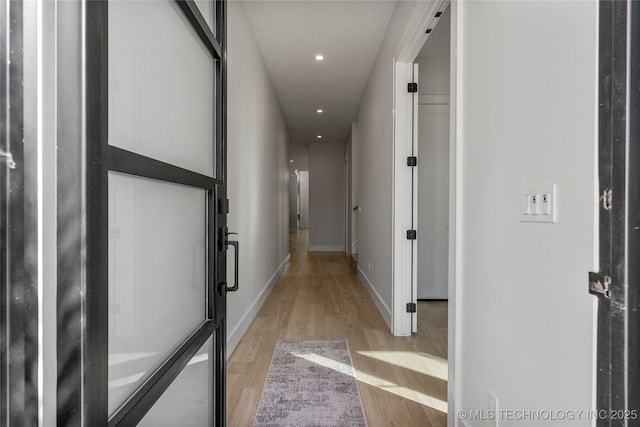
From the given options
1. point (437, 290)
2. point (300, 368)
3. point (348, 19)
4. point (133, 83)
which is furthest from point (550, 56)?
point (437, 290)

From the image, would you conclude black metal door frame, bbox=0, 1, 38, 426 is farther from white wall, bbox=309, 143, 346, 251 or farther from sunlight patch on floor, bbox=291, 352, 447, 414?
white wall, bbox=309, 143, 346, 251

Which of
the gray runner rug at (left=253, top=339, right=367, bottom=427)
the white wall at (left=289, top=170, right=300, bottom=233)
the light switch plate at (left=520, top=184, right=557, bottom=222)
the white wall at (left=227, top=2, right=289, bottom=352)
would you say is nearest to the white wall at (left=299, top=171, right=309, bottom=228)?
the white wall at (left=289, top=170, right=300, bottom=233)

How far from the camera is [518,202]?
3.71ft

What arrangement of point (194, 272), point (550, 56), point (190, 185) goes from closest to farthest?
point (550, 56), point (190, 185), point (194, 272)

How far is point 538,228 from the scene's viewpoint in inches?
40.3

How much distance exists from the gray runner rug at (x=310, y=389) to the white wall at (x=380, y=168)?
0.92 m

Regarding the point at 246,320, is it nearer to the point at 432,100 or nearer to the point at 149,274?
the point at 149,274

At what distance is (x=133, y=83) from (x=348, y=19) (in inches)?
107

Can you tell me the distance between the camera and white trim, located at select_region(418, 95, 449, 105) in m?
3.84

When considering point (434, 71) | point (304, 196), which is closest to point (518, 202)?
point (434, 71)

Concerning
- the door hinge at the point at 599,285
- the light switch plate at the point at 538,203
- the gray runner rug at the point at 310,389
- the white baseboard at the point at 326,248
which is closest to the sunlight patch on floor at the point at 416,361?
the gray runner rug at the point at 310,389

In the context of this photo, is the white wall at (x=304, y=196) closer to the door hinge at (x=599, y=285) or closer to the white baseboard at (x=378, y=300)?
the white baseboard at (x=378, y=300)

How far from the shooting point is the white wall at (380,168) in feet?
10.1

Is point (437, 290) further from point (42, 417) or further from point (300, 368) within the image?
point (42, 417)
